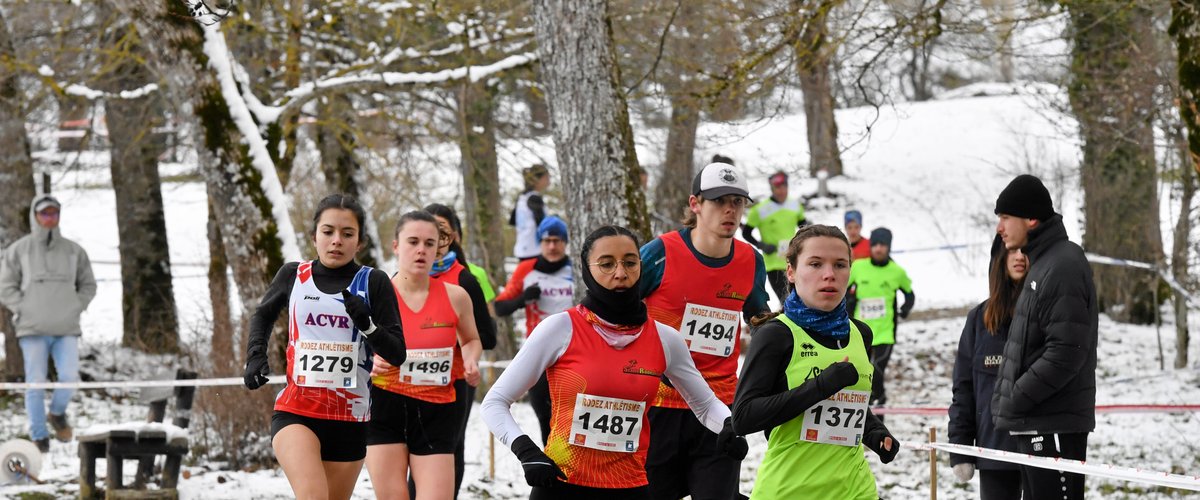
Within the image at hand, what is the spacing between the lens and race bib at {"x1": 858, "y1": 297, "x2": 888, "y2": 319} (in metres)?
11.5

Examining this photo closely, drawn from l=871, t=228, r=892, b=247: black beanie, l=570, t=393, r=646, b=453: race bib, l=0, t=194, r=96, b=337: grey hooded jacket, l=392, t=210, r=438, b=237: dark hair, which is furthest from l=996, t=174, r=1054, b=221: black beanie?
l=0, t=194, r=96, b=337: grey hooded jacket

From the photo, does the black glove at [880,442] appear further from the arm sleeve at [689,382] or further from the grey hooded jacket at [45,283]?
the grey hooded jacket at [45,283]

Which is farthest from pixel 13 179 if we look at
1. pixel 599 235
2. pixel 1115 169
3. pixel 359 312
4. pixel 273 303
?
pixel 1115 169

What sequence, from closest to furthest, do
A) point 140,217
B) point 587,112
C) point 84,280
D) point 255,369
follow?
point 255,369 → point 587,112 → point 84,280 → point 140,217

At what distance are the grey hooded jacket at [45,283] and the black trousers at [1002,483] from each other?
7907 millimetres

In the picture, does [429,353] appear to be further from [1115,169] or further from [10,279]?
[1115,169]

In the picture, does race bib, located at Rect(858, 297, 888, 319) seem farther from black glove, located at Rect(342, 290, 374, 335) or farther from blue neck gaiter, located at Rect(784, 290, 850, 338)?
blue neck gaiter, located at Rect(784, 290, 850, 338)

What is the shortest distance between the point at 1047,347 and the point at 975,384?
1.00 metres

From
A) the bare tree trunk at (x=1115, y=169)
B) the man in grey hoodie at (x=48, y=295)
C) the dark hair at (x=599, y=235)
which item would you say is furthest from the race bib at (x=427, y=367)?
the bare tree trunk at (x=1115, y=169)

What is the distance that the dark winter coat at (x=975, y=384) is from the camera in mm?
6148

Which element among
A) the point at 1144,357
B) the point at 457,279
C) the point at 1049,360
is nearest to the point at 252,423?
the point at 457,279

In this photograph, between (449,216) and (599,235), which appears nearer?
(599,235)

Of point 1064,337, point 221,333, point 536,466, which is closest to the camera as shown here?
point 536,466

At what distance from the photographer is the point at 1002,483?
580cm
